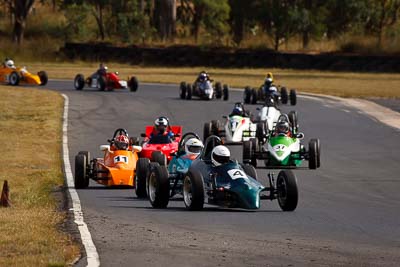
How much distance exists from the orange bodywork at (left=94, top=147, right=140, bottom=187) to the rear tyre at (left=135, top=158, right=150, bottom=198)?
5.30ft

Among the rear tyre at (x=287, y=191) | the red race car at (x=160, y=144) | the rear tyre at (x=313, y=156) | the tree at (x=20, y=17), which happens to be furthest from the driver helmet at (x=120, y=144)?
the tree at (x=20, y=17)

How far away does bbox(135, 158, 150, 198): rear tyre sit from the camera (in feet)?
63.1

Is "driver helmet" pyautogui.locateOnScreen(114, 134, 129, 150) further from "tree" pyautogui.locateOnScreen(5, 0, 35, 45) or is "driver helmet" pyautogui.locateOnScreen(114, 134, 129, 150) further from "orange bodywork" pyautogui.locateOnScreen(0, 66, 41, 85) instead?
"tree" pyautogui.locateOnScreen(5, 0, 35, 45)

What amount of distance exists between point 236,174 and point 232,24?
229 ft

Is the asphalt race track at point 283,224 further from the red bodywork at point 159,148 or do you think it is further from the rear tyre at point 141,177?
the red bodywork at point 159,148

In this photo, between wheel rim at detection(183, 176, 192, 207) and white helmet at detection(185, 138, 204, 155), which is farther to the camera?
white helmet at detection(185, 138, 204, 155)

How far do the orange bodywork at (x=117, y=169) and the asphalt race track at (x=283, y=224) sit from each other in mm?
207

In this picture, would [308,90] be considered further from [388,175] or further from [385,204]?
[385,204]

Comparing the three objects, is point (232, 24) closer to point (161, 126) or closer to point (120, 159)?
point (161, 126)

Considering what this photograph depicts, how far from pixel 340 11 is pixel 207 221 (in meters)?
65.9

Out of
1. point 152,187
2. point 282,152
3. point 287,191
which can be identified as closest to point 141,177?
point 152,187

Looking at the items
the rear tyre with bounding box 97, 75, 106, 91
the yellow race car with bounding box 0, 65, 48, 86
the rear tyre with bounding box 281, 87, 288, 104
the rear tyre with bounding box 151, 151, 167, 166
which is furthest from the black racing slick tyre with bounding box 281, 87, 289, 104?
the rear tyre with bounding box 151, 151, 167, 166

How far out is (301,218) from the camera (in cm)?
1661

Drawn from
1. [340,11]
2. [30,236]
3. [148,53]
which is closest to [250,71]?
[148,53]
